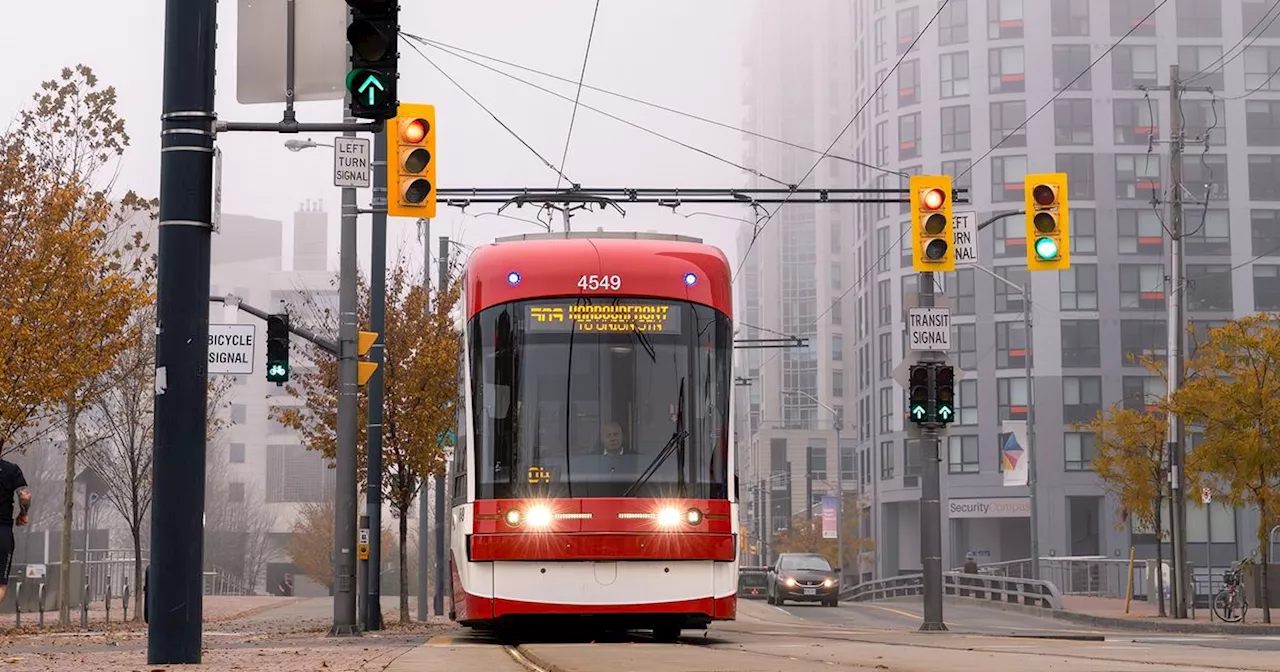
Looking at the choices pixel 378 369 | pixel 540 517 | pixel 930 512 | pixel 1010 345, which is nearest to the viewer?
pixel 540 517

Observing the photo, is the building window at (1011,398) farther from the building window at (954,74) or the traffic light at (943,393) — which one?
the traffic light at (943,393)

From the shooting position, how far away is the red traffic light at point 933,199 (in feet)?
76.4

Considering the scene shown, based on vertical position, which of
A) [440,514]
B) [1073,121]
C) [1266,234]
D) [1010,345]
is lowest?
[440,514]

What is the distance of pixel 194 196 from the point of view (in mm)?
10734

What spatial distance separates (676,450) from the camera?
1683 centimetres

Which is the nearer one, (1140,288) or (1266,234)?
(1266,234)

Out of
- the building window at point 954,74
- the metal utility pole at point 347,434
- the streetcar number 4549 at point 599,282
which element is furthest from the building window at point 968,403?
the streetcar number 4549 at point 599,282

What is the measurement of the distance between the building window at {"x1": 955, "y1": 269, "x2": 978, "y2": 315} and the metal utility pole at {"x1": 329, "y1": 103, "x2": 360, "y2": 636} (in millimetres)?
62490

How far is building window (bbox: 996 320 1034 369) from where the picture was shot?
8200 centimetres

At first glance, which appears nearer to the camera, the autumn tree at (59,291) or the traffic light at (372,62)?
the traffic light at (372,62)

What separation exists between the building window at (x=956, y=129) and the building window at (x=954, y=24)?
128 inches

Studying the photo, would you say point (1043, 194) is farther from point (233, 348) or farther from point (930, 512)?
point (233, 348)

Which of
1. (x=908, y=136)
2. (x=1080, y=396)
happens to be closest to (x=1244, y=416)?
(x=1080, y=396)

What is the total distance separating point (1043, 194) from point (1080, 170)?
6131cm
